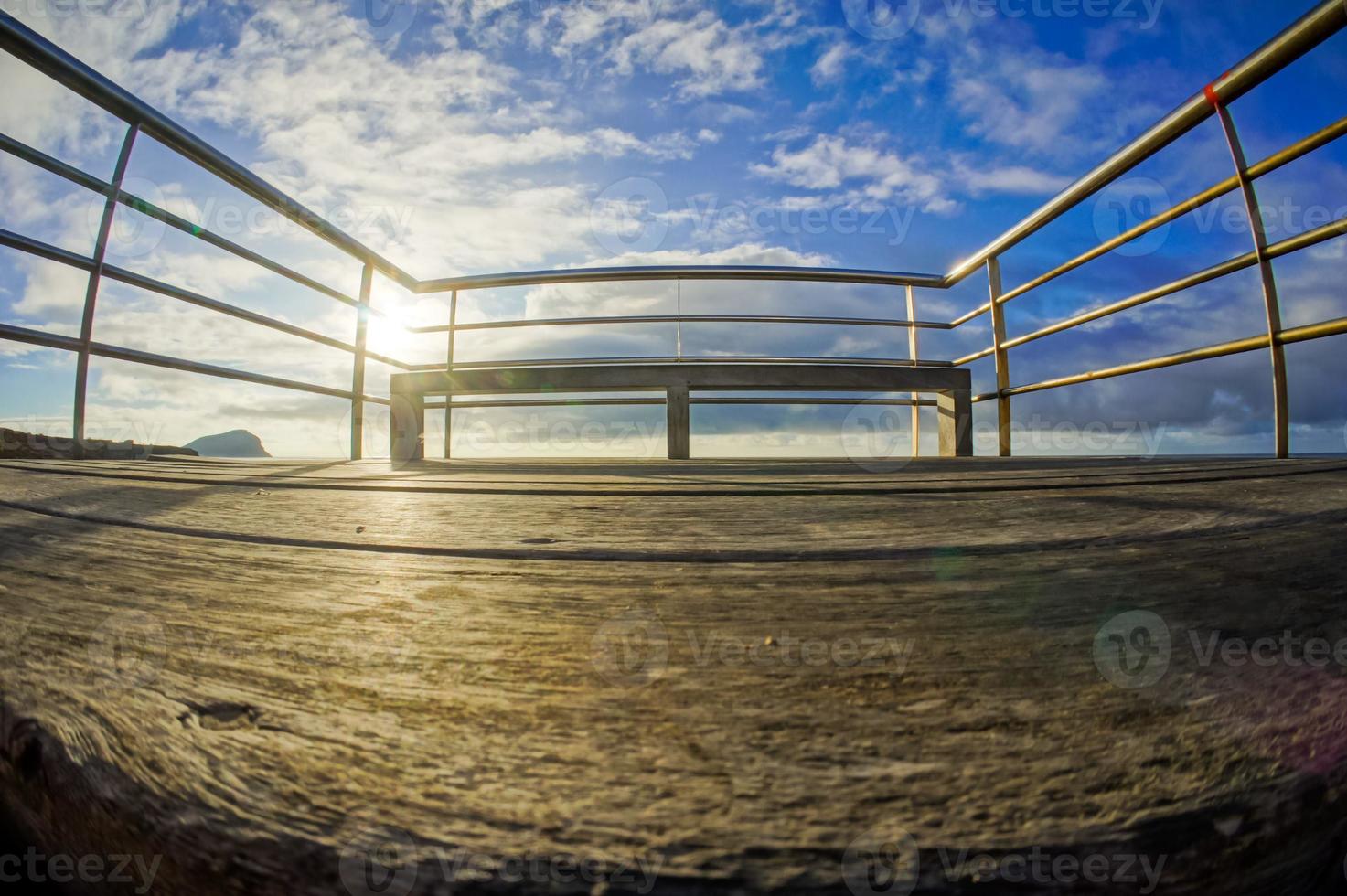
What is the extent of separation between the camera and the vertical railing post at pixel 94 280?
2162 millimetres

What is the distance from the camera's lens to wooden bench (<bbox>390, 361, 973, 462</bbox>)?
2881mm

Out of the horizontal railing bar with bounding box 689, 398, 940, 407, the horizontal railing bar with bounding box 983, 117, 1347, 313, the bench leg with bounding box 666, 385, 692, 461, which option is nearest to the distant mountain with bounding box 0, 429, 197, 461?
the bench leg with bounding box 666, 385, 692, 461

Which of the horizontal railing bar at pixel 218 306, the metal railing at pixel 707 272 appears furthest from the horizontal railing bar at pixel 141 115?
the horizontal railing bar at pixel 218 306

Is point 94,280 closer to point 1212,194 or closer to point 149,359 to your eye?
point 149,359

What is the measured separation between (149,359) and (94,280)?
0.33 metres

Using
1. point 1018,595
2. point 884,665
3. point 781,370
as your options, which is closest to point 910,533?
point 1018,595

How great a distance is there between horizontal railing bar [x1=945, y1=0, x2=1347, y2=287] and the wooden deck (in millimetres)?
1935

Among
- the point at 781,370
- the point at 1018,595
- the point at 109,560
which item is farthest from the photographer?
the point at 781,370

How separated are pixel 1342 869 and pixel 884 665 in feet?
0.59

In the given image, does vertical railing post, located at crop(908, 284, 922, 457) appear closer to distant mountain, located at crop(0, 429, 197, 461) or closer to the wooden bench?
the wooden bench

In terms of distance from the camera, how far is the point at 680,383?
2.88 meters

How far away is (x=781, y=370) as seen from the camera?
9.59 ft

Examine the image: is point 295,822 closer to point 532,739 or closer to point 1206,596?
point 532,739

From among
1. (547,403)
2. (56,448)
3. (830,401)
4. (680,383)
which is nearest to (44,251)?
(56,448)
